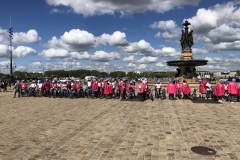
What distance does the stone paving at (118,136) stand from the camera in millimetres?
6527

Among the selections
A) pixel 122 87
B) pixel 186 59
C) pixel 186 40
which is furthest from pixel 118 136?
pixel 186 40

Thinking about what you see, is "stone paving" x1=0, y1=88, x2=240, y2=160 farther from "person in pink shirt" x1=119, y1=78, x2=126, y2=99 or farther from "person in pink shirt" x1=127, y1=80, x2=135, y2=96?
"person in pink shirt" x1=127, y1=80, x2=135, y2=96

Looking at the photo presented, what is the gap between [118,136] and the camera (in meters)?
8.31

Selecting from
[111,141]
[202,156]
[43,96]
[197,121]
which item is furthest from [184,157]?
[43,96]

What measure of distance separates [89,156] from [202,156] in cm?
312

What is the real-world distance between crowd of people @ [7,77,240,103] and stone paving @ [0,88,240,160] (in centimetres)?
681

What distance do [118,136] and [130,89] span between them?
40.3 ft

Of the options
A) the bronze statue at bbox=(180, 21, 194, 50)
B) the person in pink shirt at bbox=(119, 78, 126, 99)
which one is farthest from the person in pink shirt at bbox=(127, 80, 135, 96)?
the bronze statue at bbox=(180, 21, 194, 50)

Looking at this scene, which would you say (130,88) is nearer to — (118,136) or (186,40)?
(118,136)

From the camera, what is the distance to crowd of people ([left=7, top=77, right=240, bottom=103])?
60.4 ft

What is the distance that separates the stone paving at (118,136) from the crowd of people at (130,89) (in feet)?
22.3

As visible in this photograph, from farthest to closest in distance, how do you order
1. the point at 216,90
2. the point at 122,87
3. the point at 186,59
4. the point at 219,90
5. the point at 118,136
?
the point at 186,59 → the point at 122,87 → the point at 216,90 → the point at 219,90 → the point at 118,136

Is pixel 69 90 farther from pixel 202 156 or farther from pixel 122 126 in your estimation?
pixel 202 156

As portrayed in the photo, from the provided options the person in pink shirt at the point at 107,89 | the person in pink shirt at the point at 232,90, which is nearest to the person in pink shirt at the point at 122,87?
the person in pink shirt at the point at 107,89
